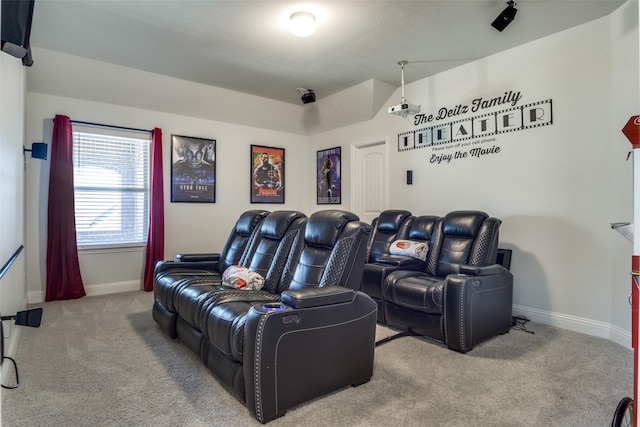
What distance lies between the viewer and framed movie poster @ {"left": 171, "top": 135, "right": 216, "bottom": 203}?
513 centimetres

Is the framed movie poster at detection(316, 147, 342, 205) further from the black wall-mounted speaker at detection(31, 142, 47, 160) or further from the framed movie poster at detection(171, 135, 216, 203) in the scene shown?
the black wall-mounted speaker at detection(31, 142, 47, 160)

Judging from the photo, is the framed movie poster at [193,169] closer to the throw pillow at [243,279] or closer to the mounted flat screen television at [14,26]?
the throw pillow at [243,279]

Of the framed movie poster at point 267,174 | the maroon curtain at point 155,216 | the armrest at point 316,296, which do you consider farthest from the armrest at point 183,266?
the framed movie poster at point 267,174

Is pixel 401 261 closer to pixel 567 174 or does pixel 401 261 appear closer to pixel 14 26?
pixel 567 174

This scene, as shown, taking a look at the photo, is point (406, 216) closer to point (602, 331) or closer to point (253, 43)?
point (602, 331)

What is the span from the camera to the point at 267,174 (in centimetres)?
606

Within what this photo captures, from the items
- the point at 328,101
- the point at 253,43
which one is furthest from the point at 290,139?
the point at 253,43

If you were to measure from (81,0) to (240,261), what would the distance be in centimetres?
256

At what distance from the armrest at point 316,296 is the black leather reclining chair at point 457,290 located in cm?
110

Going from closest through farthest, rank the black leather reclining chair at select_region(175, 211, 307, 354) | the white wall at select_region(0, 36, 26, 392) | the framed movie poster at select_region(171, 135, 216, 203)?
1. the white wall at select_region(0, 36, 26, 392)
2. the black leather reclining chair at select_region(175, 211, 307, 354)
3. the framed movie poster at select_region(171, 135, 216, 203)

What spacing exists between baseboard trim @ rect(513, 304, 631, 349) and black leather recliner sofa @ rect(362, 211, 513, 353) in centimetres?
57

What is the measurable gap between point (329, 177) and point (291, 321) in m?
4.31

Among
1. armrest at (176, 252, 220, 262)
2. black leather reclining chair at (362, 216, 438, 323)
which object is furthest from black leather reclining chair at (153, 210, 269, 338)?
black leather reclining chair at (362, 216, 438, 323)

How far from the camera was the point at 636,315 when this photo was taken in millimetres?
1207
